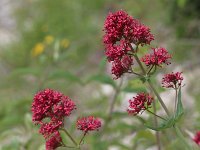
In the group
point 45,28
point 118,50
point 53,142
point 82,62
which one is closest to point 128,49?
point 118,50

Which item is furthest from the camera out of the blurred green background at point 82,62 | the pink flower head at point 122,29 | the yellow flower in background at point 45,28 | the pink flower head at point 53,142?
the yellow flower in background at point 45,28

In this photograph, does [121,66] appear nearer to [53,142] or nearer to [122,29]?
[122,29]

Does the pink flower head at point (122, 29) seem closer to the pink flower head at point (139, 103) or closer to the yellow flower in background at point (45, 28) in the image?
the pink flower head at point (139, 103)

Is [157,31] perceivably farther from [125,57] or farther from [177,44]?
[125,57]

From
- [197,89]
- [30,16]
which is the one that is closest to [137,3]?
[197,89]

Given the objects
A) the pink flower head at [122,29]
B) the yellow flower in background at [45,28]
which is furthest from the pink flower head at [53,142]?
the yellow flower in background at [45,28]

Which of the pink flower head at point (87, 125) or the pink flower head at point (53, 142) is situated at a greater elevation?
the pink flower head at point (87, 125)

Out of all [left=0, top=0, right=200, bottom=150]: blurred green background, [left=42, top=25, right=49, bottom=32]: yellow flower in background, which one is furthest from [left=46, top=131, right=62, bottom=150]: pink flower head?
[left=42, top=25, right=49, bottom=32]: yellow flower in background
